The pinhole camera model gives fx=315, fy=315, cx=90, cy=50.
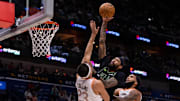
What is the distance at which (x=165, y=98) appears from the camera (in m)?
14.5

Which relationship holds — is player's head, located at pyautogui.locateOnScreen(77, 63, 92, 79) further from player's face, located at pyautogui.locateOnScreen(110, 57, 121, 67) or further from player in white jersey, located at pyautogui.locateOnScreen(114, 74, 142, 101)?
player in white jersey, located at pyautogui.locateOnScreen(114, 74, 142, 101)

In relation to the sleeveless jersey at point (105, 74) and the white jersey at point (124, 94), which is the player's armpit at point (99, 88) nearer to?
the sleeveless jersey at point (105, 74)

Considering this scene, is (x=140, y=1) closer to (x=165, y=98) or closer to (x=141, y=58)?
(x=141, y=58)

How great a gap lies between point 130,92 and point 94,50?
28.5 feet

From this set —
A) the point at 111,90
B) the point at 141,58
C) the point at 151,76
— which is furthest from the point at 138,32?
the point at 111,90

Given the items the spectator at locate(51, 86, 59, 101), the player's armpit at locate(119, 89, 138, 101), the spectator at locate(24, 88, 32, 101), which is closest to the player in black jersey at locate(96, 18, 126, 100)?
the player's armpit at locate(119, 89, 138, 101)

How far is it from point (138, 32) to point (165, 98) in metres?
3.97

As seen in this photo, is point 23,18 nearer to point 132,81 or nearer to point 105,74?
point 105,74

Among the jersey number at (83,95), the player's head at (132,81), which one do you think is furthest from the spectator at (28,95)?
the jersey number at (83,95)

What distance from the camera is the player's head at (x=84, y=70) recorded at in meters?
4.15

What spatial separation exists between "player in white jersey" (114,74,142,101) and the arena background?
5.34 metres

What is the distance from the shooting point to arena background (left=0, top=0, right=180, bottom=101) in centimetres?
1147

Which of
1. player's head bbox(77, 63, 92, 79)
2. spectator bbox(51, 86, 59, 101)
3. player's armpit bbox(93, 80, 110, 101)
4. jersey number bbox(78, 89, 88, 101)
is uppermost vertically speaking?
player's head bbox(77, 63, 92, 79)

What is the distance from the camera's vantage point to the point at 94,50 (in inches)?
564
